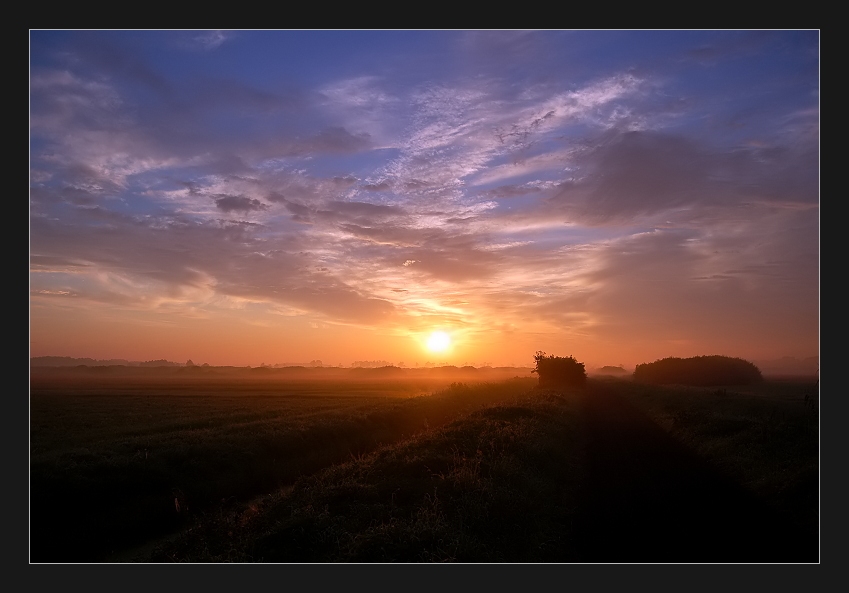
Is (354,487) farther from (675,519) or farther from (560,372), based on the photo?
(560,372)

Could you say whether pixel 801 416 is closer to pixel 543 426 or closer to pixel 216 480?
pixel 543 426

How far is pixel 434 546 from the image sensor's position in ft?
31.8

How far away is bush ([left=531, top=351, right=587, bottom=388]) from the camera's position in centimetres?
7506

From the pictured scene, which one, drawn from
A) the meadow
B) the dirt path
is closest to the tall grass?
the meadow

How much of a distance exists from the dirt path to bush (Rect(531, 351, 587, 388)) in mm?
59060

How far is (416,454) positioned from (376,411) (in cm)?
1914

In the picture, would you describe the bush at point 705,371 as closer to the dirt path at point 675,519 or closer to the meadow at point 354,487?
the meadow at point 354,487

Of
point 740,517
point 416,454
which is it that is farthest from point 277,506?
point 740,517

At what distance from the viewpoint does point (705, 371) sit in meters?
91.4

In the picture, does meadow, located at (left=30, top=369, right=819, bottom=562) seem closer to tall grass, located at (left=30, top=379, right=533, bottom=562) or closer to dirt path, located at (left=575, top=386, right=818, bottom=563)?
tall grass, located at (left=30, top=379, right=533, bottom=562)

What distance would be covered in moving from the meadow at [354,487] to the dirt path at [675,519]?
11.9 inches

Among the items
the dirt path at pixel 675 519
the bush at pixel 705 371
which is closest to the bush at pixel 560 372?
the bush at pixel 705 371

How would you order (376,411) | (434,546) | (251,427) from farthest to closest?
(376,411)
(251,427)
(434,546)

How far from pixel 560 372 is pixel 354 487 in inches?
2617
